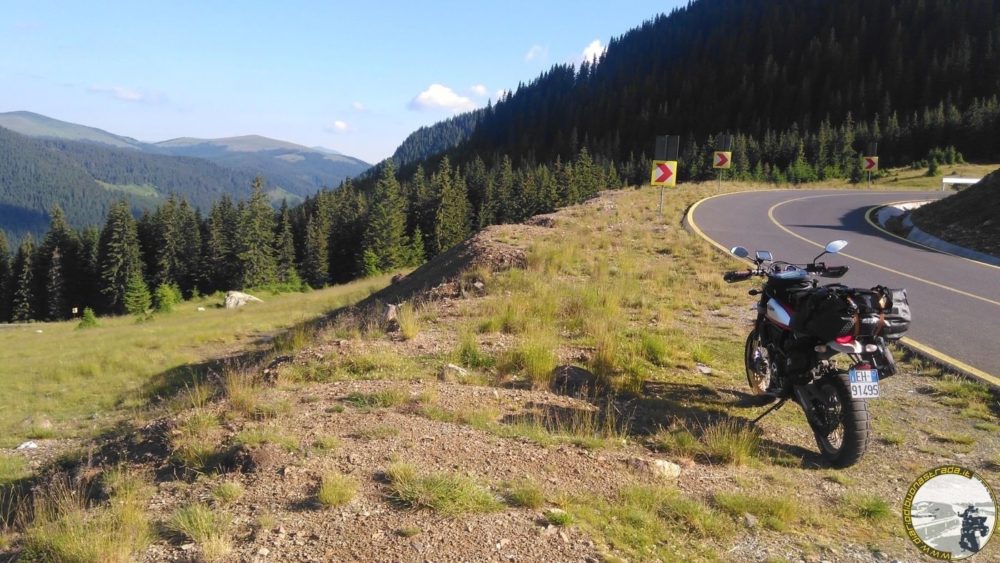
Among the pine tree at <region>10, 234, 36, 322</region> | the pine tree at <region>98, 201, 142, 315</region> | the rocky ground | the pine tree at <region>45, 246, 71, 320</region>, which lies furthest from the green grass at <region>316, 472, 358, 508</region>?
the pine tree at <region>10, 234, 36, 322</region>

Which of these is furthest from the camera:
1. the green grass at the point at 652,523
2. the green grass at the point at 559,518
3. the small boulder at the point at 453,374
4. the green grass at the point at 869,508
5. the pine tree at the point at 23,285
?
the pine tree at the point at 23,285

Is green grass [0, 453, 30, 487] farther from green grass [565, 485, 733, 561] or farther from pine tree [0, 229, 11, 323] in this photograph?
pine tree [0, 229, 11, 323]

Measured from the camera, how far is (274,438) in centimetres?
Result: 441

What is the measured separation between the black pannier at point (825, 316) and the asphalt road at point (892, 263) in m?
3.50

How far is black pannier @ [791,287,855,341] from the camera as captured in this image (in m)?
4.24

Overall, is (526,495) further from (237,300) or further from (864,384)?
(237,300)

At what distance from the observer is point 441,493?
11.6 ft

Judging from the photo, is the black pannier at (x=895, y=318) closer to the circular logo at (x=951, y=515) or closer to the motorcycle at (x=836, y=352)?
the motorcycle at (x=836, y=352)

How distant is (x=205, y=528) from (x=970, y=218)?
73.8 ft

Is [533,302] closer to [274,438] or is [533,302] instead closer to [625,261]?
[625,261]

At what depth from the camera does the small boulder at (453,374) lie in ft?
20.5

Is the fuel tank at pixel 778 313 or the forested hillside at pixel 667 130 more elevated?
the forested hillside at pixel 667 130

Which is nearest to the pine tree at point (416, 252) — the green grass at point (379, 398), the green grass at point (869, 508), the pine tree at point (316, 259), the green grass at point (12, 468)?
the pine tree at point (316, 259)

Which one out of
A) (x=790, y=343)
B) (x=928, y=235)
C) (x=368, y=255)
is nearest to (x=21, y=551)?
(x=790, y=343)
